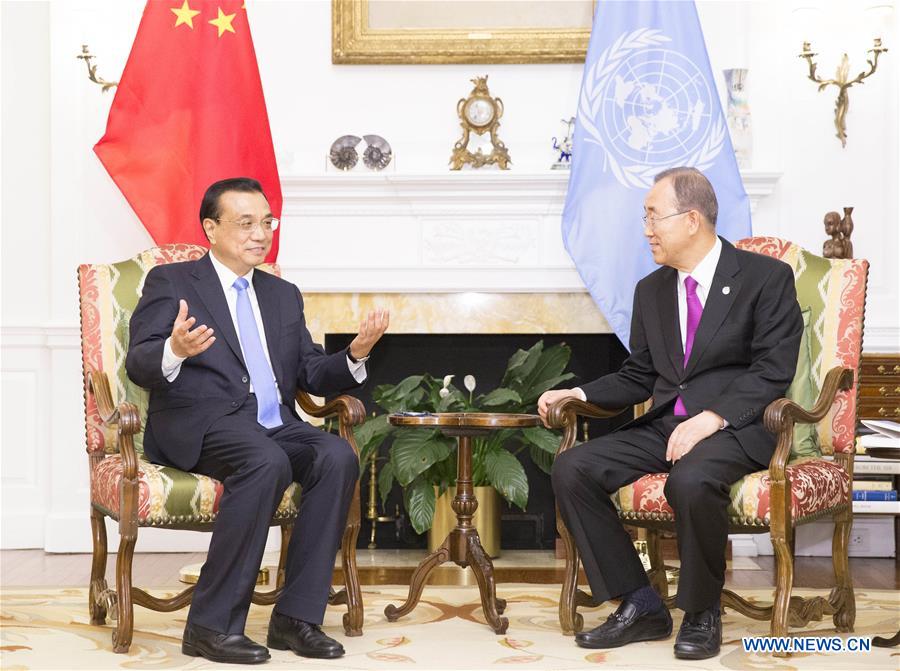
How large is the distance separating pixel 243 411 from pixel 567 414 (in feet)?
3.10

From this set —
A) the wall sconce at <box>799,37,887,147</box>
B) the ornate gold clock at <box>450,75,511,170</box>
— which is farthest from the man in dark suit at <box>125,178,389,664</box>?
the wall sconce at <box>799,37,887,147</box>

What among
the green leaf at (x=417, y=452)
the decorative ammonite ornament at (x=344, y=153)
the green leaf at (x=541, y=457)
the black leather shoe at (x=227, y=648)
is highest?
the decorative ammonite ornament at (x=344, y=153)

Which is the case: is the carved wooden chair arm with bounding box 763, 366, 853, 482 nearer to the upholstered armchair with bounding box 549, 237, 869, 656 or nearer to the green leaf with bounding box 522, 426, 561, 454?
the upholstered armchair with bounding box 549, 237, 869, 656

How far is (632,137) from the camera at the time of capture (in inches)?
173

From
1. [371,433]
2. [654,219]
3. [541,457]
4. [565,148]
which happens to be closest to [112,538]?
[371,433]

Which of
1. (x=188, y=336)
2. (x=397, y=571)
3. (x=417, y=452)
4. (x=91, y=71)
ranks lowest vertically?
(x=397, y=571)

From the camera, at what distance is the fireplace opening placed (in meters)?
4.96

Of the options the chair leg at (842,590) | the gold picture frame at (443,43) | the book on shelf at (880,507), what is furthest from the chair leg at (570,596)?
the gold picture frame at (443,43)

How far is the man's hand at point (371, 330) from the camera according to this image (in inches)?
119

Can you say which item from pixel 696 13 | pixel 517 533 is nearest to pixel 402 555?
pixel 517 533

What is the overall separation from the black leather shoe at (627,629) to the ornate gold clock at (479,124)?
7.30ft

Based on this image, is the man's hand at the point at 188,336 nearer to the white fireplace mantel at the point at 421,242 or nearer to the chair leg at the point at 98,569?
the chair leg at the point at 98,569

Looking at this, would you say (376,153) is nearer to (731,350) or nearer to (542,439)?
(542,439)

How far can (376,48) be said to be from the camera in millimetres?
4723
